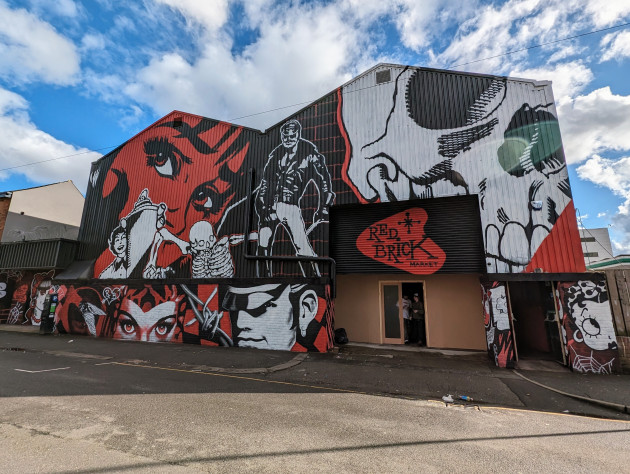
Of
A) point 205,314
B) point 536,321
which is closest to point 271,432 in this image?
point 205,314

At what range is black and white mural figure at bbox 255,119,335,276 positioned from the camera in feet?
38.5

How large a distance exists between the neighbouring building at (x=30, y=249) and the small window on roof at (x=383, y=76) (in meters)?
17.1

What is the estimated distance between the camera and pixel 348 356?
32.3 ft

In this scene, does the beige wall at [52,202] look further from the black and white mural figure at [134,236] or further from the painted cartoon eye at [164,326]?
the painted cartoon eye at [164,326]

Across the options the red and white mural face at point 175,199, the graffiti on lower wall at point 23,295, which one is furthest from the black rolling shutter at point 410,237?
the graffiti on lower wall at point 23,295

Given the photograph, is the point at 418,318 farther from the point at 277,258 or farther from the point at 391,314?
the point at 277,258

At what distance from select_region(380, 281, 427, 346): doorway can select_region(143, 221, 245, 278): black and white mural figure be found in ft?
21.9

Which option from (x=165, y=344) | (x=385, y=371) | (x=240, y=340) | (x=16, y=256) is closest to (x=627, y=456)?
(x=385, y=371)

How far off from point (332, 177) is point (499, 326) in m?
7.75

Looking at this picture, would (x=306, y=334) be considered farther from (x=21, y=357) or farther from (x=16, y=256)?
(x=16, y=256)

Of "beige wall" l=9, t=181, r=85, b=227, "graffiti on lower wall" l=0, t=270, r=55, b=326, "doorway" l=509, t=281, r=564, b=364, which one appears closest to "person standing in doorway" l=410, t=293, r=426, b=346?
"doorway" l=509, t=281, r=564, b=364

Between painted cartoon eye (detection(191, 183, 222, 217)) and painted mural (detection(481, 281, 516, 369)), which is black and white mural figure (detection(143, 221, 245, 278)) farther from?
painted mural (detection(481, 281, 516, 369))

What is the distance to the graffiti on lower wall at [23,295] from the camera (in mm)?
16922

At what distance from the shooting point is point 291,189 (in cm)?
1235
